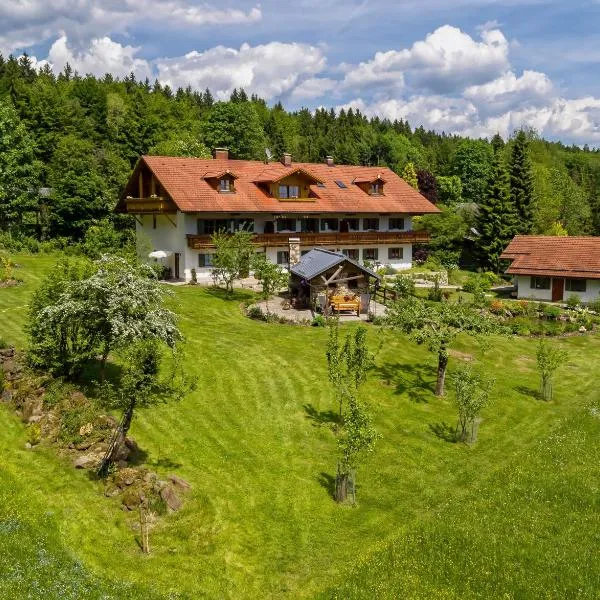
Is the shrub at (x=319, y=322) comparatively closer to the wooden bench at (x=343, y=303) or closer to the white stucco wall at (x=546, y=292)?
the wooden bench at (x=343, y=303)

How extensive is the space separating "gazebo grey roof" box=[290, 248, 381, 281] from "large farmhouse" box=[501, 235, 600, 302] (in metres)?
19.7

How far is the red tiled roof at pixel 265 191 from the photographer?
47469 millimetres

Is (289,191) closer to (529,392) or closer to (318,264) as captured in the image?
(318,264)

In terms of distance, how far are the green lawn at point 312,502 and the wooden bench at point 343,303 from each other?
9.18 metres

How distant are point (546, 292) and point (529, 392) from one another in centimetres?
2455

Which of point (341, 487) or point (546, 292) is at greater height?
point (546, 292)

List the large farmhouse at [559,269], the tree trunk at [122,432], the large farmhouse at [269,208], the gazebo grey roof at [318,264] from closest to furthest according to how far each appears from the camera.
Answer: the tree trunk at [122,432] → the gazebo grey roof at [318,264] → the large farmhouse at [269,208] → the large farmhouse at [559,269]

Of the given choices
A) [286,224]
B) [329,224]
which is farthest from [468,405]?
[329,224]

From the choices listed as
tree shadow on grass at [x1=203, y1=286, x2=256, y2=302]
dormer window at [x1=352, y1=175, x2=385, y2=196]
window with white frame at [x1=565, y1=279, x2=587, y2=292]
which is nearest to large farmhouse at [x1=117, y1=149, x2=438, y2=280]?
dormer window at [x1=352, y1=175, x2=385, y2=196]

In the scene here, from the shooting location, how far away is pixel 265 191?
5206cm

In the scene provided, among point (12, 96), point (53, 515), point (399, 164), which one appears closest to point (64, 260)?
point (53, 515)

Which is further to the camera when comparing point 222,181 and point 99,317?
point 222,181

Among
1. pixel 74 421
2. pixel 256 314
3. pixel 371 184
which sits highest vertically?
pixel 371 184

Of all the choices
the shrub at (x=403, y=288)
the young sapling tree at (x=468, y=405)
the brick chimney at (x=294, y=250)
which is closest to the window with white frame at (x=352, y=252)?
the brick chimney at (x=294, y=250)
